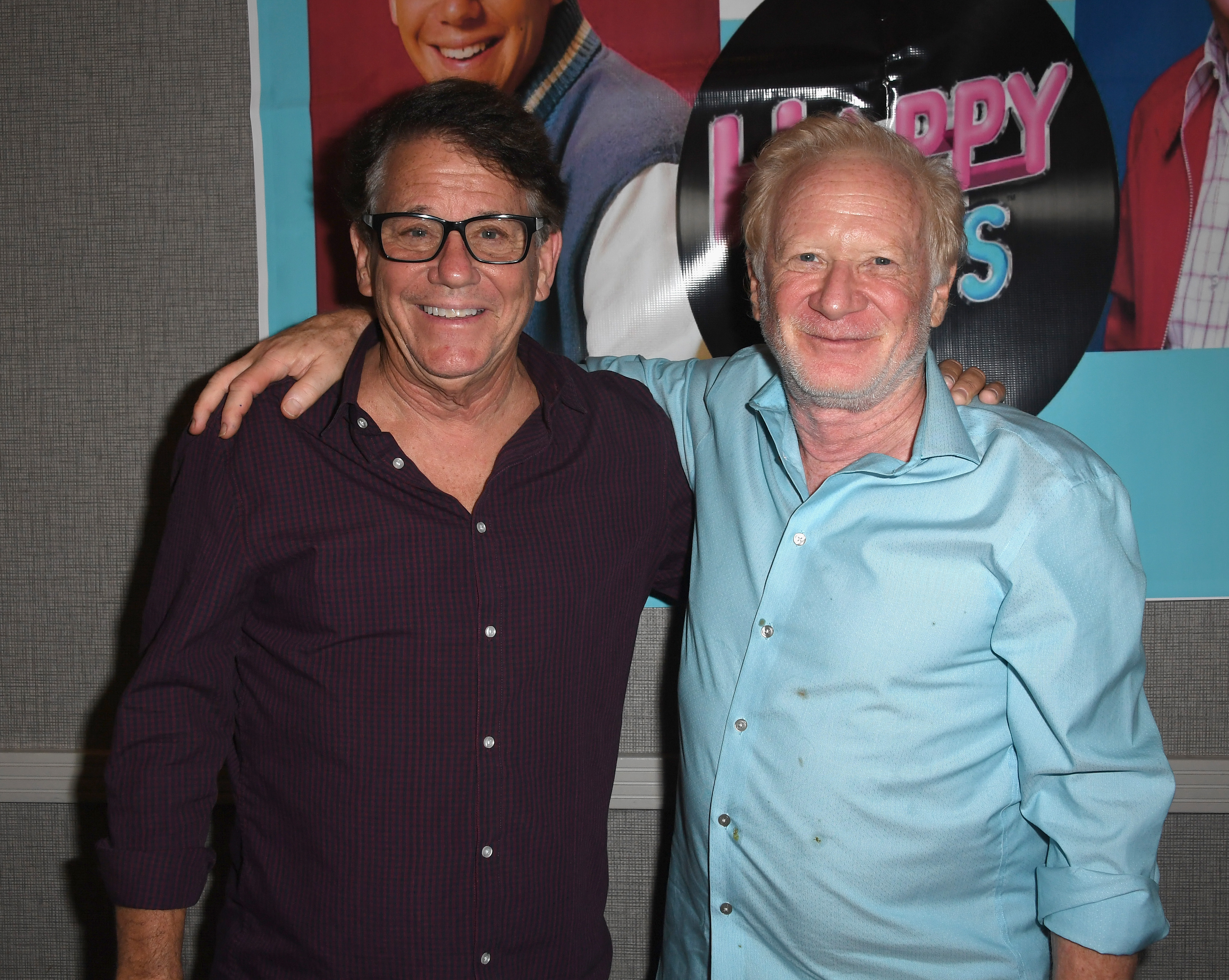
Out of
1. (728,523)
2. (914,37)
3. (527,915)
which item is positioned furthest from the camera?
(914,37)

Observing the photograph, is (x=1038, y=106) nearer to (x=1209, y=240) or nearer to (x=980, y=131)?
(x=980, y=131)

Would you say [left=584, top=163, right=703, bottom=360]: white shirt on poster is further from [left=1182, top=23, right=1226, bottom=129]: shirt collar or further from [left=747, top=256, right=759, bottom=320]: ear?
[left=1182, top=23, right=1226, bottom=129]: shirt collar

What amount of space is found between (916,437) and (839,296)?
233mm

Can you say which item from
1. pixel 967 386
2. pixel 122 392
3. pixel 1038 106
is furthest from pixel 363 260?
pixel 1038 106

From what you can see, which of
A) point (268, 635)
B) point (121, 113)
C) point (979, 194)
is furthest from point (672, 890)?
point (121, 113)

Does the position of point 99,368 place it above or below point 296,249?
below

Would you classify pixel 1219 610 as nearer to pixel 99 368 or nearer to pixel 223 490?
pixel 223 490

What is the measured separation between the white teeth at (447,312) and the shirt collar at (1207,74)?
4.95 feet

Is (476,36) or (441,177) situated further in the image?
(476,36)

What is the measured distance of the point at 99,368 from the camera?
1.84m

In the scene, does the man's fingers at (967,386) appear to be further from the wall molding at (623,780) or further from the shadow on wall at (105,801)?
the shadow on wall at (105,801)

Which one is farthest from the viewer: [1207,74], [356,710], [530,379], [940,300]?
[1207,74]

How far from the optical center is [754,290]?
1.37 m

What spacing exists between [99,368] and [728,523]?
1.46 meters
